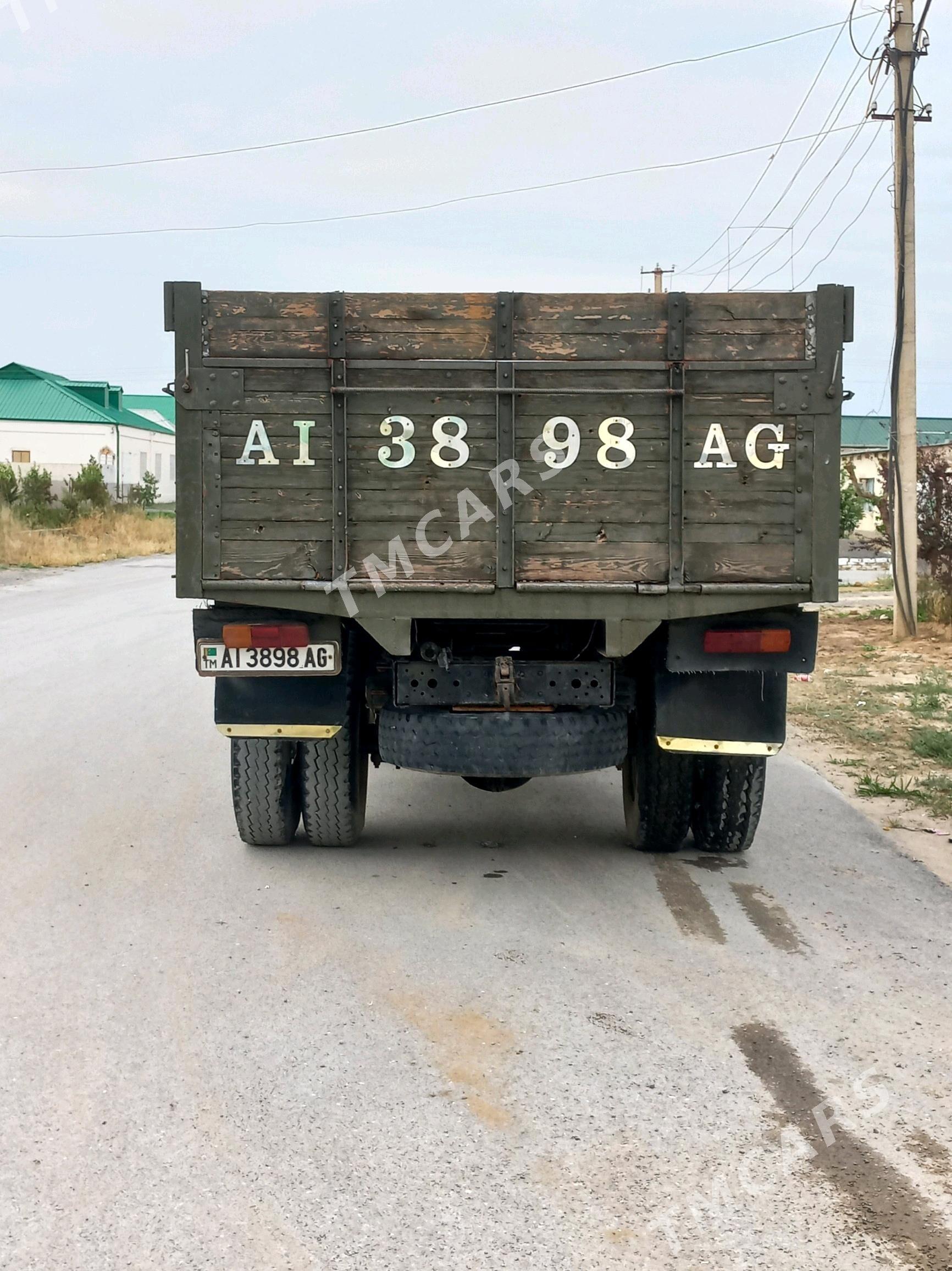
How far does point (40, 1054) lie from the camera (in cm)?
417

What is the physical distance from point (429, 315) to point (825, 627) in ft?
47.9

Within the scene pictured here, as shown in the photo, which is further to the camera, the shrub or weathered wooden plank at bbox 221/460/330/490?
the shrub

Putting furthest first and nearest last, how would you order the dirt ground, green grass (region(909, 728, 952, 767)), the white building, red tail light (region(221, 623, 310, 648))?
the white building, green grass (region(909, 728, 952, 767)), the dirt ground, red tail light (region(221, 623, 310, 648))

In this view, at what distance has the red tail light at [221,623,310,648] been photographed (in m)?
6.10

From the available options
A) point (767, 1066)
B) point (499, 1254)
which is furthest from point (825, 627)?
point (499, 1254)

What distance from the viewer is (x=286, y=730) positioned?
623cm

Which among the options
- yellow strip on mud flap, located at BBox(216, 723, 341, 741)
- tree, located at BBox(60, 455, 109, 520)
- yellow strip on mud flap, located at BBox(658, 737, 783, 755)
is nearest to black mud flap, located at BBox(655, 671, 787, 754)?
yellow strip on mud flap, located at BBox(658, 737, 783, 755)

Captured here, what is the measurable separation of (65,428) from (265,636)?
72.7 metres

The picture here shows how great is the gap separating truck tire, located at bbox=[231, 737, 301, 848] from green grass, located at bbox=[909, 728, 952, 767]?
4.81 metres

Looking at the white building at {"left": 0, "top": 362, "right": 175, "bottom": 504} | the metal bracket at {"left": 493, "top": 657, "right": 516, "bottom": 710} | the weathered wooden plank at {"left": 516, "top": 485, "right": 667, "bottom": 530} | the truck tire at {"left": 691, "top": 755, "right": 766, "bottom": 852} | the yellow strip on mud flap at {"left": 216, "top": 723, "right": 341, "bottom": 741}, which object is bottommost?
the truck tire at {"left": 691, "top": 755, "right": 766, "bottom": 852}

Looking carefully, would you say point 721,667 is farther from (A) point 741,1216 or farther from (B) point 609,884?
(A) point 741,1216

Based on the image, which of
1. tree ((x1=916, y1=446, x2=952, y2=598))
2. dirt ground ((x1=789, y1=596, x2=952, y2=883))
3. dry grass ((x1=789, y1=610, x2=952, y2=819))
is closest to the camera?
dirt ground ((x1=789, y1=596, x2=952, y2=883))

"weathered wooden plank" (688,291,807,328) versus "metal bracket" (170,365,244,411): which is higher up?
"weathered wooden plank" (688,291,807,328)

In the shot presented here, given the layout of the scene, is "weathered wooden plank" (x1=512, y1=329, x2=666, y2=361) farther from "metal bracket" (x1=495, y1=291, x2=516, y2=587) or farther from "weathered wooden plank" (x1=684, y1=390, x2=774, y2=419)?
"weathered wooden plank" (x1=684, y1=390, x2=774, y2=419)
